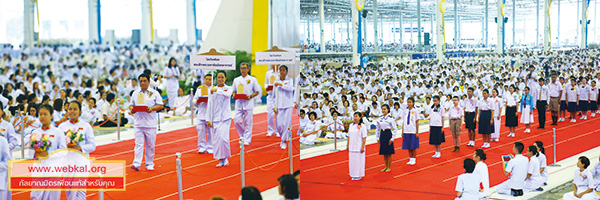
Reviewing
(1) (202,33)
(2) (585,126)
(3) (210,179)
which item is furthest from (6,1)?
(2) (585,126)

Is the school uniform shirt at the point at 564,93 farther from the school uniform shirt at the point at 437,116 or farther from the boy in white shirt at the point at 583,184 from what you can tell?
the boy in white shirt at the point at 583,184

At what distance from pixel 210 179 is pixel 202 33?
195cm

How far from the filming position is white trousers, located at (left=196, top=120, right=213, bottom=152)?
820 cm

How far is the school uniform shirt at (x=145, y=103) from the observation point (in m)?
6.95

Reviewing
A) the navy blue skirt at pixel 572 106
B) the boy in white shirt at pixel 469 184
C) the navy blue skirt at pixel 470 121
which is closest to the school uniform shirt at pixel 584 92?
the navy blue skirt at pixel 572 106

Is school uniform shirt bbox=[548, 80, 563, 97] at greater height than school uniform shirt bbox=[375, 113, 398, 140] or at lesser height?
greater

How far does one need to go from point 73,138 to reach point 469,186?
12.8ft

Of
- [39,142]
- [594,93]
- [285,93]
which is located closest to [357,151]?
[285,93]

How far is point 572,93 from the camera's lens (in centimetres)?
1031

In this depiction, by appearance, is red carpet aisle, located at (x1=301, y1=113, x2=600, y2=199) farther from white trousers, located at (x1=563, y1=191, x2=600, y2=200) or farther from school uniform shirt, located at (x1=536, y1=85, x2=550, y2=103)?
white trousers, located at (x1=563, y1=191, x2=600, y2=200)

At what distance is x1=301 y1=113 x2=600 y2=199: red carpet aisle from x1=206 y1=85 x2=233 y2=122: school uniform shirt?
1298 mm

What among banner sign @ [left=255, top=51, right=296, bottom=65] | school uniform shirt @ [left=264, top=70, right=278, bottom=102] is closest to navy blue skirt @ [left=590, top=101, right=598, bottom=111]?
school uniform shirt @ [left=264, top=70, right=278, bottom=102]

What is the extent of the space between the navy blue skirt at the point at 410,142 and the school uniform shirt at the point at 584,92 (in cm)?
363

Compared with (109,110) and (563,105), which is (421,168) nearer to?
(563,105)
